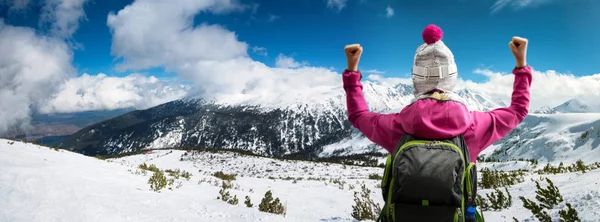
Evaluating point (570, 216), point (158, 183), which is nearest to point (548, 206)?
point (570, 216)

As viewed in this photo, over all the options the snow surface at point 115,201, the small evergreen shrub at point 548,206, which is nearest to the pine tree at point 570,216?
the small evergreen shrub at point 548,206

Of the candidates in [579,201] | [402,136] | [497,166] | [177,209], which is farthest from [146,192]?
[497,166]

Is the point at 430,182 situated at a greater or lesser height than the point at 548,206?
greater

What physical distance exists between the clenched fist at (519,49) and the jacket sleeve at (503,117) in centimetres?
5

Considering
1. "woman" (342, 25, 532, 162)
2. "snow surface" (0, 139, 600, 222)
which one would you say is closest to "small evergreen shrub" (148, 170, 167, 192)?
"snow surface" (0, 139, 600, 222)

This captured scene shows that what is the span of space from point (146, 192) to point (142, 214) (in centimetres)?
211

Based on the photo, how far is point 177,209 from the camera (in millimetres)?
6766

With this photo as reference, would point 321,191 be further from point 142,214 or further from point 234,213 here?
point 142,214

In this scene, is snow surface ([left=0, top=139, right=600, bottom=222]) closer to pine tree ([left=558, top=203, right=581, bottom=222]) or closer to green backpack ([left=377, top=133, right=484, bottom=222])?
pine tree ([left=558, top=203, right=581, bottom=222])

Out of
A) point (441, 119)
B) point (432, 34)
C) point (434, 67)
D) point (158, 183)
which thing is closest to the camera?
A: point (441, 119)

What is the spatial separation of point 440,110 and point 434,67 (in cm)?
36

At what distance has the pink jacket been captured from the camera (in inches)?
76.6

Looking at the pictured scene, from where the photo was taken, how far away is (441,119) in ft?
6.38

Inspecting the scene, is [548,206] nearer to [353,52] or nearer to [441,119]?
[441,119]
